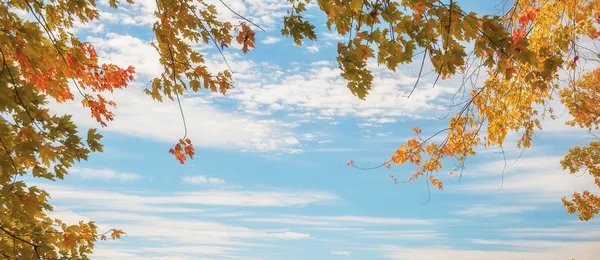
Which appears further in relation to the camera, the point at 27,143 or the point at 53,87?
the point at 53,87

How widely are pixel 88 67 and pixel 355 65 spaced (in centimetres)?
554

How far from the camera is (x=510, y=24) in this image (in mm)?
7891

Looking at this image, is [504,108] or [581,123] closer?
[504,108]

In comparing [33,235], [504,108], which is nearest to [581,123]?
[504,108]

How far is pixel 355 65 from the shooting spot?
419 cm

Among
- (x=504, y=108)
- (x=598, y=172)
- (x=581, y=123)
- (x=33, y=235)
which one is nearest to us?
(x=33, y=235)

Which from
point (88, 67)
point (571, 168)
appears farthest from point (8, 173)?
point (571, 168)

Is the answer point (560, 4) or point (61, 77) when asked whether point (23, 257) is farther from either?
point (560, 4)

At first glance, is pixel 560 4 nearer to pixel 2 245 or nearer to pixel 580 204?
pixel 2 245

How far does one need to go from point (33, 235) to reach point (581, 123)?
60.8 feet

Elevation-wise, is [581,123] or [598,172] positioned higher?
[581,123]

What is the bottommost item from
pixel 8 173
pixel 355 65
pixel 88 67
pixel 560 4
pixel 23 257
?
pixel 23 257

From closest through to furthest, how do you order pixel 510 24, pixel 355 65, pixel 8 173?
pixel 8 173 → pixel 355 65 → pixel 510 24

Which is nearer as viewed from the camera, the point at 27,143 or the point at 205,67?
the point at 27,143
